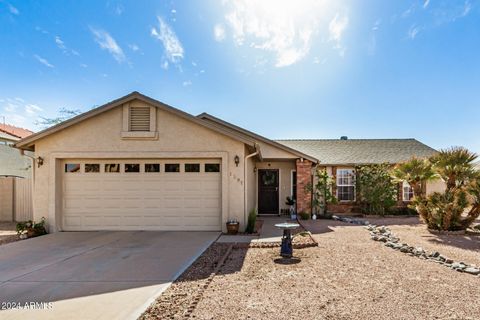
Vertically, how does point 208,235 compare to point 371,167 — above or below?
below

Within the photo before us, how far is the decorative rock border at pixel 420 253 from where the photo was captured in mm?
6066

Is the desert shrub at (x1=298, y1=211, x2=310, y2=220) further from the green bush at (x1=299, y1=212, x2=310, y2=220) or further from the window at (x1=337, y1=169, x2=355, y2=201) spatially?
the window at (x1=337, y1=169, x2=355, y2=201)

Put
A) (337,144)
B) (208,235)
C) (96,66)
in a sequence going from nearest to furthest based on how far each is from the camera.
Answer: (208,235), (96,66), (337,144)

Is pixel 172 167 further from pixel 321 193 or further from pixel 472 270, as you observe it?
pixel 472 270

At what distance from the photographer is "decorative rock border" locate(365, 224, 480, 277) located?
19.9ft

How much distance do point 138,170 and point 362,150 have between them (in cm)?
1363

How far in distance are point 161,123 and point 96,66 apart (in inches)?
267

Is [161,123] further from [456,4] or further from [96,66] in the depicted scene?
[456,4]

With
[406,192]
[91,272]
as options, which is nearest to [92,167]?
[91,272]

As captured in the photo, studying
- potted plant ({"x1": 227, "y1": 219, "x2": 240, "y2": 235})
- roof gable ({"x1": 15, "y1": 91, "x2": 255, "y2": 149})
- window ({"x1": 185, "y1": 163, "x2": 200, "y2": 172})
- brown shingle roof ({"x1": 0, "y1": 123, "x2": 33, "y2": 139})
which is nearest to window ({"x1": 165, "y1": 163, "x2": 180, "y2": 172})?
window ({"x1": 185, "y1": 163, "x2": 200, "y2": 172})

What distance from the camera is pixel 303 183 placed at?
14664 millimetres

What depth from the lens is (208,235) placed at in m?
9.73

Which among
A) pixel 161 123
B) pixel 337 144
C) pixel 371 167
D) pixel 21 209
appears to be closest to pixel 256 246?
pixel 161 123

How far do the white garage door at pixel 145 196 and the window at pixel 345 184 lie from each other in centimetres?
887
